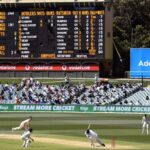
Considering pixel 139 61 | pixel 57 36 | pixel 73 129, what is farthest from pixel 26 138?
pixel 139 61

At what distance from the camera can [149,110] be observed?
72.8 metres

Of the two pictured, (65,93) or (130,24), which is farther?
(130,24)

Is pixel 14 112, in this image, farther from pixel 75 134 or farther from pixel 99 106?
pixel 75 134

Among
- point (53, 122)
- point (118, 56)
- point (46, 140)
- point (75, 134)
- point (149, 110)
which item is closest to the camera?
point (46, 140)

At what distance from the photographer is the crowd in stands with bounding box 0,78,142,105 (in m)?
80.2

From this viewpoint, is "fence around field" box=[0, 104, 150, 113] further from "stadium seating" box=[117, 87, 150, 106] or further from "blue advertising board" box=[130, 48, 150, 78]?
"blue advertising board" box=[130, 48, 150, 78]

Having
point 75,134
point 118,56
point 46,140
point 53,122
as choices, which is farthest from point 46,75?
point 46,140

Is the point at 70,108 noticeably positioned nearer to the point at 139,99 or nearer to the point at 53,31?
the point at 139,99

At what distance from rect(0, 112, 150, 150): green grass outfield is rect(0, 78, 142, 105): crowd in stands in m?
5.51

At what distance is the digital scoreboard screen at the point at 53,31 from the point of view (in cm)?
8112

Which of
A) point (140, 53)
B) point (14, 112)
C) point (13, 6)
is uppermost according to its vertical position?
point (13, 6)

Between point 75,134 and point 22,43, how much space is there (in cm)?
3507

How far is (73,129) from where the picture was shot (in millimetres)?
54469

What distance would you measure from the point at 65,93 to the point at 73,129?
2740 cm
